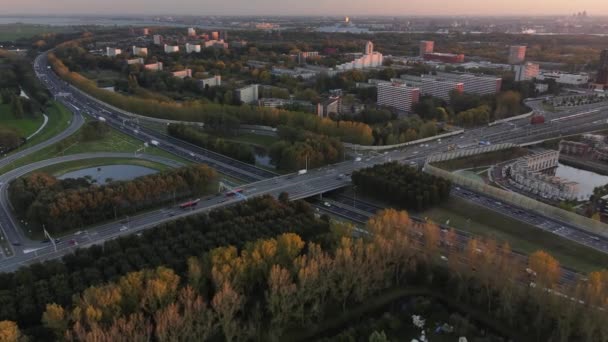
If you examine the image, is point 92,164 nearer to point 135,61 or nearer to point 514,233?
point 514,233

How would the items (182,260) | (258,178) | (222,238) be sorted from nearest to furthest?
(182,260) < (222,238) < (258,178)

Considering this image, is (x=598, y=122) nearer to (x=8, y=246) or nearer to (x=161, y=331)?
(x=161, y=331)

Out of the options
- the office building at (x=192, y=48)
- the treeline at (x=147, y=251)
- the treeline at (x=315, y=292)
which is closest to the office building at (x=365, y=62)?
the office building at (x=192, y=48)

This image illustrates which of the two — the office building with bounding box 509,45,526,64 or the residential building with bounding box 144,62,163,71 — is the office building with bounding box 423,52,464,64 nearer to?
the office building with bounding box 509,45,526,64

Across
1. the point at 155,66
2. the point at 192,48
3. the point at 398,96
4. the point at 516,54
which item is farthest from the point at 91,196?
the point at 516,54

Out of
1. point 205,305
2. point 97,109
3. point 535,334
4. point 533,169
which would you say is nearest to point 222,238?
point 205,305

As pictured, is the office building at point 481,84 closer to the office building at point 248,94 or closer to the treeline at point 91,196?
the office building at point 248,94

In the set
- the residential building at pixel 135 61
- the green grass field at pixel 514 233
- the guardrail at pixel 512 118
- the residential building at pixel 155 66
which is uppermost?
the residential building at pixel 135 61
